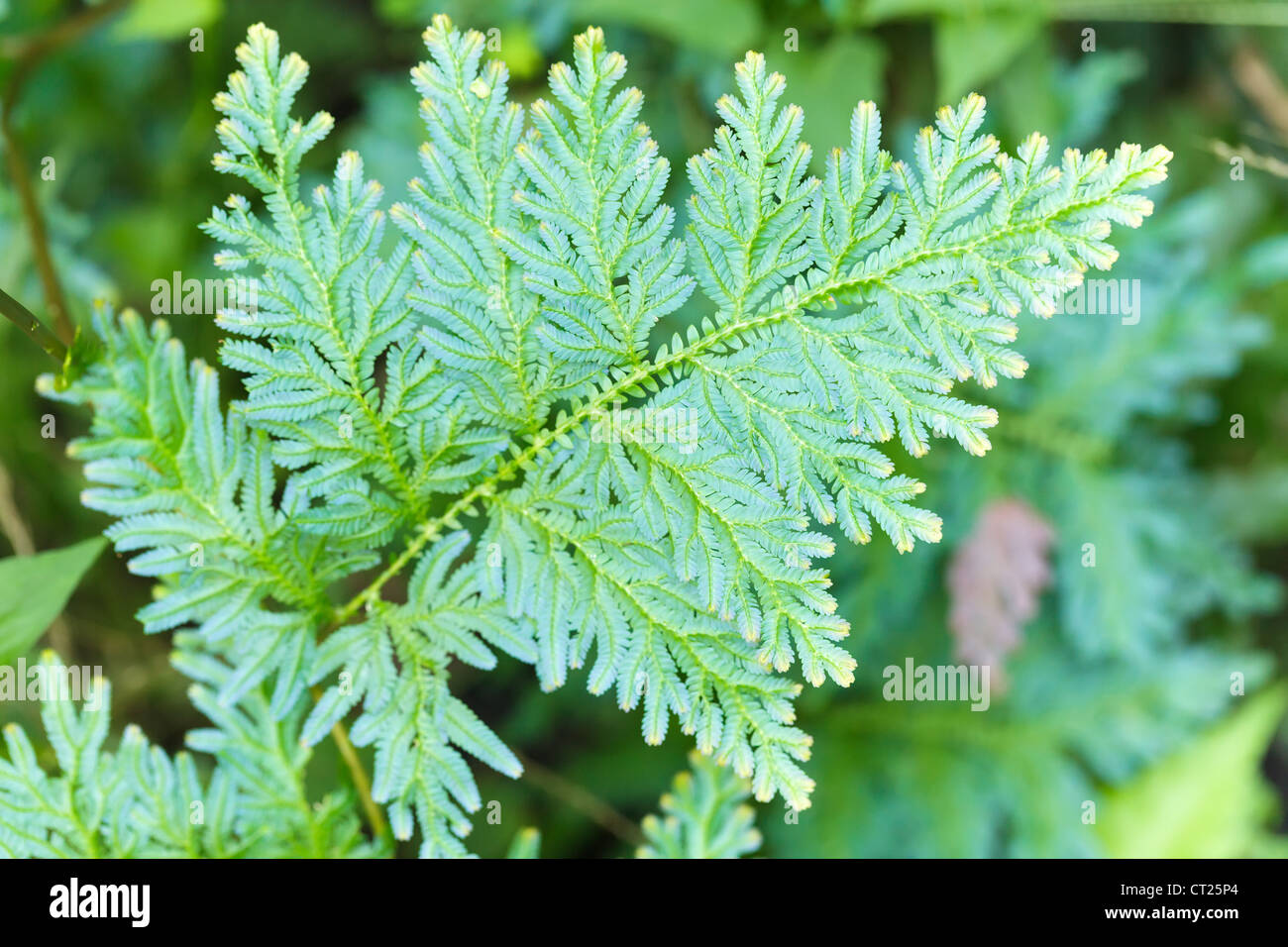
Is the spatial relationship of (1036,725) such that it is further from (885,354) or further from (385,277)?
(385,277)

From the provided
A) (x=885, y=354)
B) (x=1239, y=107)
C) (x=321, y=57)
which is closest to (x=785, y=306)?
(x=885, y=354)

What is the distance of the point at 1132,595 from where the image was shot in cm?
213

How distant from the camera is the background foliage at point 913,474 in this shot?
6.98 ft

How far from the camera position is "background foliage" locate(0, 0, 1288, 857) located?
2129 millimetres

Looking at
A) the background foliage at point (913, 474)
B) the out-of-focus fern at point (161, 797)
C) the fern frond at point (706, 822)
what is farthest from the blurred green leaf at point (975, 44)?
the out-of-focus fern at point (161, 797)

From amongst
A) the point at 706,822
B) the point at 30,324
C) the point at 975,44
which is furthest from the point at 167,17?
the point at 706,822

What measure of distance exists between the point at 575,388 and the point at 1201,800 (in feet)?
6.47

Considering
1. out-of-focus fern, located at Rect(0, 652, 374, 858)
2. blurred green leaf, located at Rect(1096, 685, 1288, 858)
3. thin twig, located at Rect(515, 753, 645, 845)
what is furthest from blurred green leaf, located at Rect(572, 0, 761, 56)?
blurred green leaf, located at Rect(1096, 685, 1288, 858)

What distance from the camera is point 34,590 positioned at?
1134mm

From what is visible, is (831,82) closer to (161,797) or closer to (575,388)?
(575,388)

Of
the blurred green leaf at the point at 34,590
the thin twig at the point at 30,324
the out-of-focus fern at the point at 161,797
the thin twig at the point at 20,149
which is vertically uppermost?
the thin twig at the point at 20,149

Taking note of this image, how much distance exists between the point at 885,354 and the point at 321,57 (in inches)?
76.3

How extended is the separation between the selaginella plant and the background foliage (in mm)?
1088

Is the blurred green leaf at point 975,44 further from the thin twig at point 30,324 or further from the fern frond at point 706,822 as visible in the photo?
the thin twig at point 30,324
